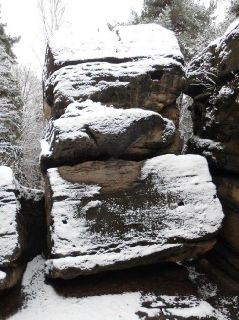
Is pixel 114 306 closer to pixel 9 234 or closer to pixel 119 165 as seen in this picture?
pixel 9 234

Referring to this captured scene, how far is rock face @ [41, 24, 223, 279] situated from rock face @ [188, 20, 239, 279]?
1.78 feet

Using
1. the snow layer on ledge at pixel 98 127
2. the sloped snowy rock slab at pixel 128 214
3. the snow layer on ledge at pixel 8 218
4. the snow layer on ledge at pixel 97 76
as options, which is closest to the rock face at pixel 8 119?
the snow layer on ledge at pixel 97 76

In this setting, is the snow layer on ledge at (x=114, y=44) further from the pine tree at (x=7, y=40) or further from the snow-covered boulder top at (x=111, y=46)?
the pine tree at (x=7, y=40)

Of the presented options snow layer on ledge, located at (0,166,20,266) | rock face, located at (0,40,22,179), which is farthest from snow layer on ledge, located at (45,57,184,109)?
rock face, located at (0,40,22,179)

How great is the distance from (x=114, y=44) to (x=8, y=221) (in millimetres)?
4016

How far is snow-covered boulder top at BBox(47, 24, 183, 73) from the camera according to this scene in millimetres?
6488

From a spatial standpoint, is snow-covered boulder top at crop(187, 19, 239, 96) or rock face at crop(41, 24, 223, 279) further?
snow-covered boulder top at crop(187, 19, 239, 96)

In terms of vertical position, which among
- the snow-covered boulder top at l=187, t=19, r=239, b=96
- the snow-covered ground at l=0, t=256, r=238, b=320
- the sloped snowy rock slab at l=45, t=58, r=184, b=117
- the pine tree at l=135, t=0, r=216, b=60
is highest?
the pine tree at l=135, t=0, r=216, b=60

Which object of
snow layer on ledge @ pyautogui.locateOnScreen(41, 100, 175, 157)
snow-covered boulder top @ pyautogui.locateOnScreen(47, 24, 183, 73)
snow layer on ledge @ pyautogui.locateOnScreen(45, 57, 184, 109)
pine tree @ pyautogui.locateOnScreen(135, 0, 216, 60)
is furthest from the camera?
pine tree @ pyautogui.locateOnScreen(135, 0, 216, 60)

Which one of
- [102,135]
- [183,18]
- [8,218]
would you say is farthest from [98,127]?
[183,18]

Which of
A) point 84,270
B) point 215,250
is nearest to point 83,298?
point 84,270

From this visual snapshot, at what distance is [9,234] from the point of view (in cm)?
492

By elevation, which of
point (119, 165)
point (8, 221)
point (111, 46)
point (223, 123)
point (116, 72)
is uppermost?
point (111, 46)

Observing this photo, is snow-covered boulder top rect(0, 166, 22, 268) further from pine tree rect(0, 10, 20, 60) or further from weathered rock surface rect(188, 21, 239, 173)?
pine tree rect(0, 10, 20, 60)
